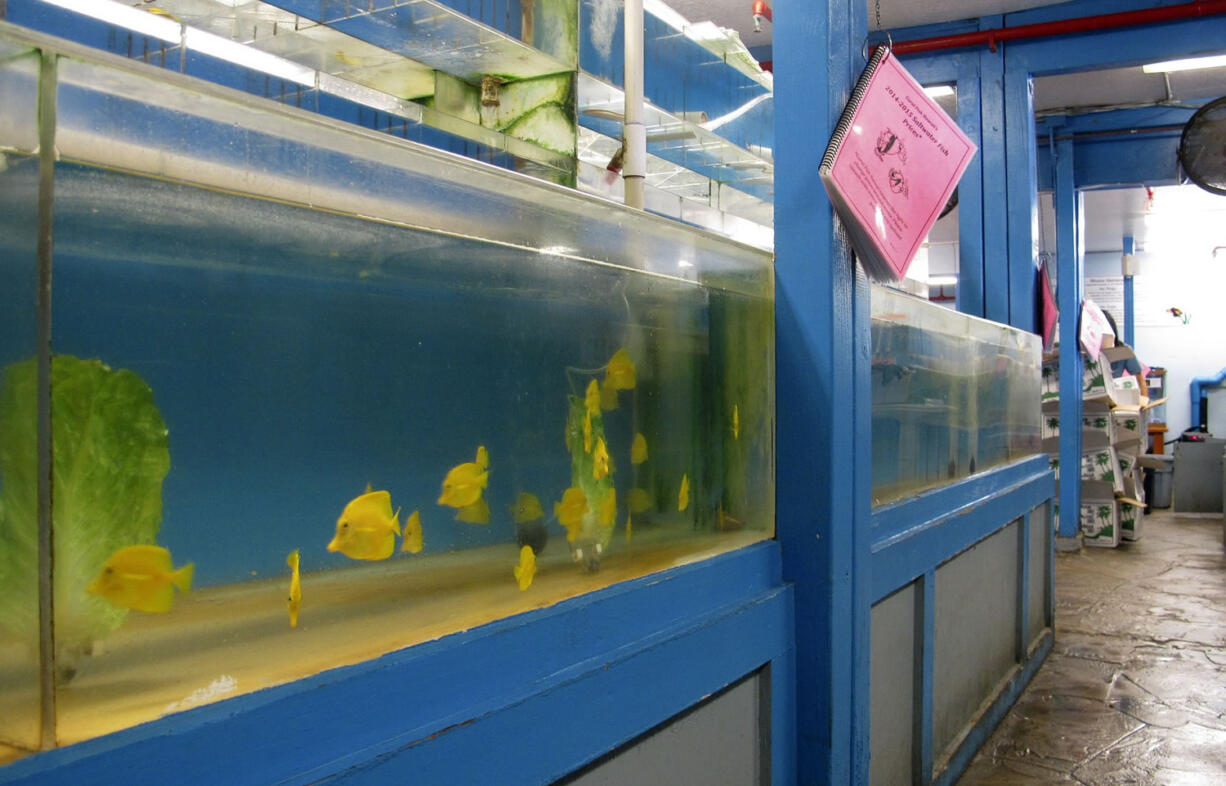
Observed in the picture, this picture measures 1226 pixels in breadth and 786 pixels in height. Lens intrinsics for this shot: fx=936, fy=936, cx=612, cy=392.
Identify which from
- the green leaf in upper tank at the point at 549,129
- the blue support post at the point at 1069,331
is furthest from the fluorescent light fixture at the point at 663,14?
the blue support post at the point at 1069,331

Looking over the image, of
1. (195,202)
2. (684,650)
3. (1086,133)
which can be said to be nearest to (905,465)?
(684,650)

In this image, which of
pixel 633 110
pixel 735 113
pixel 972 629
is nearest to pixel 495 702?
pixel 633 110

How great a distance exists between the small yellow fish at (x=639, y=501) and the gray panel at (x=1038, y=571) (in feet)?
9.89

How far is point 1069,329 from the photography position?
7738mm

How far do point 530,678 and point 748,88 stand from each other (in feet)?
10.1

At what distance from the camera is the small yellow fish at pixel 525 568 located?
47.0 inches

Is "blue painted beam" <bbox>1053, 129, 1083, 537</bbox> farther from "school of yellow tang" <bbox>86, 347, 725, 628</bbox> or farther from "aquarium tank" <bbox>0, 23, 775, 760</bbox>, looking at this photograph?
"aquarium tank" <bbox>0, 23, 775, 760</bbox>

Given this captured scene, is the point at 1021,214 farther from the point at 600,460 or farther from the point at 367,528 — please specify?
the point at 367,528

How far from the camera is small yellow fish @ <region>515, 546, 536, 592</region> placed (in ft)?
3.92

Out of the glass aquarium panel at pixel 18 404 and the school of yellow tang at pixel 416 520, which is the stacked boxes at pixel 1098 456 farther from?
the glass aquarium panel at pixel 18 404

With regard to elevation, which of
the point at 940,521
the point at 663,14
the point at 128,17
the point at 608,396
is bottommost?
the point at 940,521

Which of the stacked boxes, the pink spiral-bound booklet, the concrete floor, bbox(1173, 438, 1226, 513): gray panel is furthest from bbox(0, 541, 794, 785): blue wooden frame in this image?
bbox(1173, 438, 1226, 513): gray panel

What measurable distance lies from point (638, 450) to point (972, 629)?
2.15 m

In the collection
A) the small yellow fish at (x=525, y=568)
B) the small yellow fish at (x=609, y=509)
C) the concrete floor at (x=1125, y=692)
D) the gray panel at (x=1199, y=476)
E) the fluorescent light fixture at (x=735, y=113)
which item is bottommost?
the concrete floor at (x=1125, y=692)
